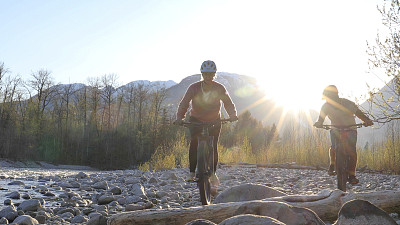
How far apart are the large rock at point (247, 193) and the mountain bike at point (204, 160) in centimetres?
29

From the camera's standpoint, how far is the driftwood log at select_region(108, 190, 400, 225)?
312 centimetres

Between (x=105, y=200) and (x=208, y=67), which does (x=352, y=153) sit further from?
(x=105, y=200)

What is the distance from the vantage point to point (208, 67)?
5.11 meters

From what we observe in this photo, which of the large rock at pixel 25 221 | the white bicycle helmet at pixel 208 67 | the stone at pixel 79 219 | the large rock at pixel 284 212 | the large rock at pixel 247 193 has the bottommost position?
the stone at pixel 79 219

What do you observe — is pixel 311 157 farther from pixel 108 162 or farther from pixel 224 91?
pixel 108 162

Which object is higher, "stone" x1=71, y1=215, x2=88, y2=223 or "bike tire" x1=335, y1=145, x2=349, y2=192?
"bike tire" x1=335, y1=145, x2=349, y2=192

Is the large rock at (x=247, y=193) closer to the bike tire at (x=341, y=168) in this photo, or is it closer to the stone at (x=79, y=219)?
the stone at (x=79, y=219)

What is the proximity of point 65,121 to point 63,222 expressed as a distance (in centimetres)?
5200

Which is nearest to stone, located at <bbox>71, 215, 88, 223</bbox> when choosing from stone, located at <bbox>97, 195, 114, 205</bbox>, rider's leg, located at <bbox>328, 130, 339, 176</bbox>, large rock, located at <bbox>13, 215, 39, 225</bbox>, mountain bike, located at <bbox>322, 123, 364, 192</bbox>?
Result: large rock, located at <bbox>13, 215, 39, 225</bbox>

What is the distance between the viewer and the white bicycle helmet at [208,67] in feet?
16.8

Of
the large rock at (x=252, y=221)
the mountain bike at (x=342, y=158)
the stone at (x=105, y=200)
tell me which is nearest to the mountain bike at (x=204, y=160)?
the stone at (x=105, y=200)

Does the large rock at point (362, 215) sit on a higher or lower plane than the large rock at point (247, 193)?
higher

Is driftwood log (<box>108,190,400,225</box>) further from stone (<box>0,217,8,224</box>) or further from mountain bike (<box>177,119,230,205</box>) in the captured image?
stone (<box>0,217,8,224</box>)

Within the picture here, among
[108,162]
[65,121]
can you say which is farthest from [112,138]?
[65,121]
